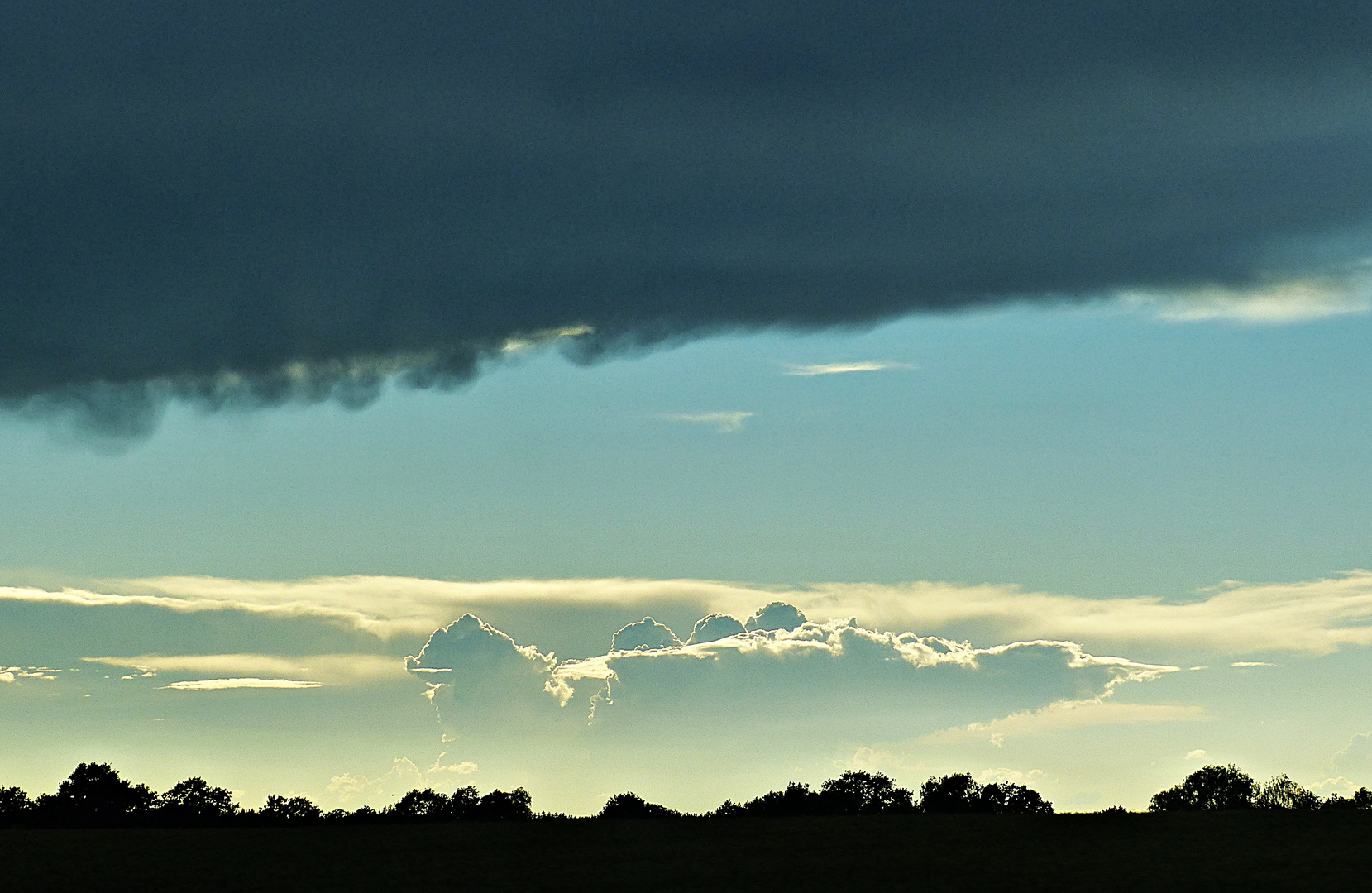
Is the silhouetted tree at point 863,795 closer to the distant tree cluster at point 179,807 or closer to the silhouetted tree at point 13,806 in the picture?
the distant tree cluster at point 179,807

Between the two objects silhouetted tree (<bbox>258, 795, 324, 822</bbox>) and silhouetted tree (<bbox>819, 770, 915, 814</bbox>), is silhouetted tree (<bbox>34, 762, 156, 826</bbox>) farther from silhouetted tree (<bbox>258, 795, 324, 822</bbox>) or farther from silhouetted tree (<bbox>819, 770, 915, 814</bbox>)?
silhouetted tree (<bbox>819, 770, 915, 814</bbox>)

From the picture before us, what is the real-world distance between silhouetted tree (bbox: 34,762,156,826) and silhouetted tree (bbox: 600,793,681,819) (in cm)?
5440

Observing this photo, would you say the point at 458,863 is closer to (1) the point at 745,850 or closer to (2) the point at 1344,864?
(1) the point at 745,850

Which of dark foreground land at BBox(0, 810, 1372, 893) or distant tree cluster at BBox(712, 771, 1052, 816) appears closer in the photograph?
dark foreground land at BBox(0, 810, 1372, 893)

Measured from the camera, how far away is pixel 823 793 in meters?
166

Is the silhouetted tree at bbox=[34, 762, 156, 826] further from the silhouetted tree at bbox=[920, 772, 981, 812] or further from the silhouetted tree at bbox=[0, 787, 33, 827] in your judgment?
the silhouetted tree at bbox=[920, 772, 981, 812]

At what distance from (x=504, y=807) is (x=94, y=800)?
159 ft

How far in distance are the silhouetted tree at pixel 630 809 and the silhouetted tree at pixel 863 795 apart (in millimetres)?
20485

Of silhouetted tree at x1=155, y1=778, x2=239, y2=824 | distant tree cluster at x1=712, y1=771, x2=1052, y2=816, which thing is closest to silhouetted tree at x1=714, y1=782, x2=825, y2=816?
distant tree cluster at x1=712, y1=771, x2=1052, y2=816

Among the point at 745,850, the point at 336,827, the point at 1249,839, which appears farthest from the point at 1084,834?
the point at 336,827

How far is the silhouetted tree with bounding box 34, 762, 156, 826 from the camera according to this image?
160 meters

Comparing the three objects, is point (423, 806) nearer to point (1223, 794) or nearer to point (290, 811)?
point (290, 811)

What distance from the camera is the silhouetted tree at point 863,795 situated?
6324 inches

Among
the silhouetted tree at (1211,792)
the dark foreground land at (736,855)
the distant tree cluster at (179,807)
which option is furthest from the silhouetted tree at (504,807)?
the silhouetted tree at (1211,792)
